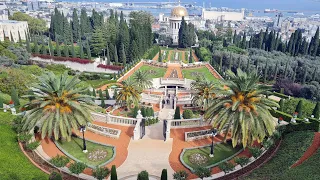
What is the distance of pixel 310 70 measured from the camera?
64.4m

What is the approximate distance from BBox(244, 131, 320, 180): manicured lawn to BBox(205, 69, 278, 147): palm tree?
2.05 m

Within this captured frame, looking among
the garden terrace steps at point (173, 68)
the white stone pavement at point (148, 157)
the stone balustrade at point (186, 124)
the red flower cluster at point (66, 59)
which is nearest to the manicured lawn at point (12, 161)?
the white stone pavement at point (148, 157)

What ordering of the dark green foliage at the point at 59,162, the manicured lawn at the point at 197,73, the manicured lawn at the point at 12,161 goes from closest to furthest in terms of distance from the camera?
the manicured lawn at the point at 12,161
the dark green foliage at the point at 59,162
the manicured lawn at the point at 197,73

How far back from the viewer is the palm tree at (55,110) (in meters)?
22.0

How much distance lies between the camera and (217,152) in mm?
24125

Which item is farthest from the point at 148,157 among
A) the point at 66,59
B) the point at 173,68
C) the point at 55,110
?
the point at 66,59

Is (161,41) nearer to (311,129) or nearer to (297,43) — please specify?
(297,43)

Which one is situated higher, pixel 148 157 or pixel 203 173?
pixel 203 173

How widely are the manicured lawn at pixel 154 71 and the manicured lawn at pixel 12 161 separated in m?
39.1

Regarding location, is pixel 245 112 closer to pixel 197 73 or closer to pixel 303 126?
pixel 303 126

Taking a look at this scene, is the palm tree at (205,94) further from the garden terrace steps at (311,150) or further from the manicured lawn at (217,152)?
the garden terrace steps at (311,150)

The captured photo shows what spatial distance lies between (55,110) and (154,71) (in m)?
42.2

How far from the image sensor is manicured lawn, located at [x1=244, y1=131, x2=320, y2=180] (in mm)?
16922

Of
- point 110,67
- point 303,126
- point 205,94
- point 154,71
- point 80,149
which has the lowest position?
point 154,71
